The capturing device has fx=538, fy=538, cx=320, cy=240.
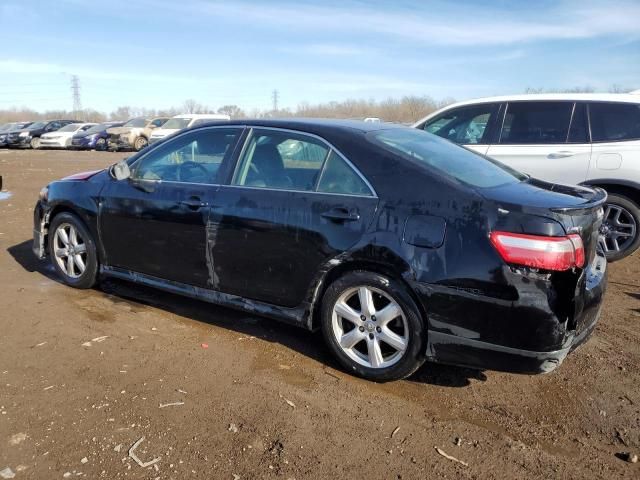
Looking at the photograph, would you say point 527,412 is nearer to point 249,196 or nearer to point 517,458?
point 517,458

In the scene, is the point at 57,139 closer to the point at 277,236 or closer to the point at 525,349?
the point at 277,236

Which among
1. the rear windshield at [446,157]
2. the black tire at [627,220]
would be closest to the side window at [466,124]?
the black tire at [627,220]

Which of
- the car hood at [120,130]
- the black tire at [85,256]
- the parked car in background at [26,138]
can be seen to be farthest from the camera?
the parked car in background at [26,138]

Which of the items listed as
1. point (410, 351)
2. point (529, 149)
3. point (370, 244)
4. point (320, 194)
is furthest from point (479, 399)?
point (529, 149)

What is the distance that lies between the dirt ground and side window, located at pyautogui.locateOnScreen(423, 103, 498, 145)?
304 cm

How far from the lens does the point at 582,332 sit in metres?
3.10

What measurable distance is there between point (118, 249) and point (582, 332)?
11.8 feet

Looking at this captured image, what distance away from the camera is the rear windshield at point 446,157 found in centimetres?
337

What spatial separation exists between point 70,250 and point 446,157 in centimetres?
354

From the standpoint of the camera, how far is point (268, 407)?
3.09 metres

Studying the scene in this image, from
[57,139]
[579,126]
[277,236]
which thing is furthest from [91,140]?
[277,236]

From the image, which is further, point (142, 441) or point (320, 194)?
point (320, 194)

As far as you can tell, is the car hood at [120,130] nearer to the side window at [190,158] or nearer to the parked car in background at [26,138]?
the parked car in background at [26,138]

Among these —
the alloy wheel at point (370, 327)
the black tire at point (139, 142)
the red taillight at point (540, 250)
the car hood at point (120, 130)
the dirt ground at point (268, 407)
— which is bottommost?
the dirt ground at point (268, 407)
